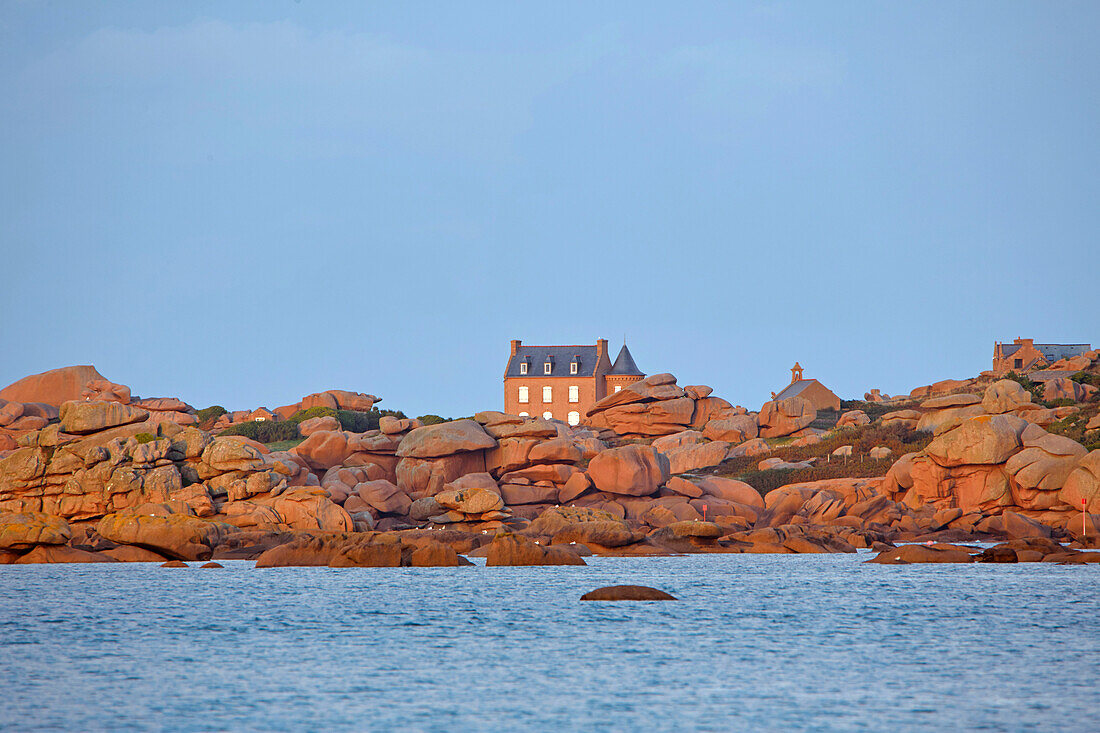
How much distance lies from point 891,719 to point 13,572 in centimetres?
4307

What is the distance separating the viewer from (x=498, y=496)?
2446 inches

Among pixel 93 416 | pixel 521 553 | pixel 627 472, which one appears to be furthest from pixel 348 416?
pixel 521 553

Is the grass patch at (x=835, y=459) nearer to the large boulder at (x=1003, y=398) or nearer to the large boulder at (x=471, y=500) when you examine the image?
the large boulder at (x=1003, y=398)

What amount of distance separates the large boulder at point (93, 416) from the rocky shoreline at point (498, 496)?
0.12 meters

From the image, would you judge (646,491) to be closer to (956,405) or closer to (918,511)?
(918,511)

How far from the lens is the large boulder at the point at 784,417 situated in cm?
9775

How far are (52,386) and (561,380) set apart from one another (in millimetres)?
46782

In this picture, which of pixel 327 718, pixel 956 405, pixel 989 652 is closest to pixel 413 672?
pixel 327 718

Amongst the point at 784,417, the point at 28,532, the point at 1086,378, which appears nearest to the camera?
the point at 28,532

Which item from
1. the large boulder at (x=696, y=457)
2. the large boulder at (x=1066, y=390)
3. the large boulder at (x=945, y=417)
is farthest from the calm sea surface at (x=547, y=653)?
the large boulder at (x=1066, y=390)

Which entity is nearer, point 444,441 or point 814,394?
point 444,441

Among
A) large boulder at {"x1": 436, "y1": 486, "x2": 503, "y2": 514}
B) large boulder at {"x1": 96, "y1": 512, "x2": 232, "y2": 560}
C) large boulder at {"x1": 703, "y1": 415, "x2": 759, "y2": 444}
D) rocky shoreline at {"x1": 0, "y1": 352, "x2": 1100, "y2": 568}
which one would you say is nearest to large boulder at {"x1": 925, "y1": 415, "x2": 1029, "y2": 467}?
rocky shoreline at {"x1": 0, "y1": 352, "x2": 1100, "y2": 568}

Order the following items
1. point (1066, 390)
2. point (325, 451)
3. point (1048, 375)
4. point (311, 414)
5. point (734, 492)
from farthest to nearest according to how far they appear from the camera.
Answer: point (1048, 375), point (311, 414), point (1066, 390), point (325, 451), point (734, 492)

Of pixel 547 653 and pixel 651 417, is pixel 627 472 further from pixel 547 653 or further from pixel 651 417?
pixel 547 653
